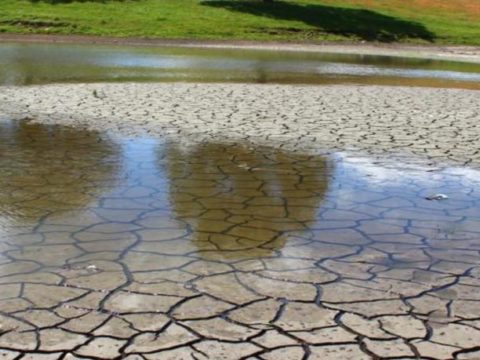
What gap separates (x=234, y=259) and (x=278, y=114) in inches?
318

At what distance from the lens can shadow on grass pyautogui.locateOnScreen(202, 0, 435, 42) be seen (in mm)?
41156

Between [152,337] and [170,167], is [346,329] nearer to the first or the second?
[152,337]

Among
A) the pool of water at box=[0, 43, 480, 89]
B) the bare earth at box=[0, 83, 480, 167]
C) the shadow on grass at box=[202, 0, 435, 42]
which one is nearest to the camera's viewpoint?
the bare earth at box=[0, 83, 480, 167]

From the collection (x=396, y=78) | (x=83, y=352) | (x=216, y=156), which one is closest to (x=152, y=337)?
(x=83, y=352)

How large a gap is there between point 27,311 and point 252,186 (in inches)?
160

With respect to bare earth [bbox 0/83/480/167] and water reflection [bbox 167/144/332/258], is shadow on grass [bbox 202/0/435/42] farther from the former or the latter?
water reflection [bbox 167/144/332/258]

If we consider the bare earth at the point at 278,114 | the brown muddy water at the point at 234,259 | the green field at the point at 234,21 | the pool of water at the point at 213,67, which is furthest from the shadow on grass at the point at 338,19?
the brown muddy water at the point at 234,259

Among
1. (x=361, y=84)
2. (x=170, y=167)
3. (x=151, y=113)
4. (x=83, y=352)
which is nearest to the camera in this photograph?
(x=83, y=352)

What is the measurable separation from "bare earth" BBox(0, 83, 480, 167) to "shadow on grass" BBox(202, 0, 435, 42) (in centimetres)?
2327

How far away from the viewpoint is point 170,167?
30.8 ft

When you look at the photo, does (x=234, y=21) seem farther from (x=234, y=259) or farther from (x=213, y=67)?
(x=234, y=259)

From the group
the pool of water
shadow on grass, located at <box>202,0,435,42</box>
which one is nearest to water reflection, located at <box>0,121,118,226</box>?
the pool of water

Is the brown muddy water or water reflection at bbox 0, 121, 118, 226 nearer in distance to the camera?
the brown muddy water

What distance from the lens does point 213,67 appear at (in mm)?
24812
